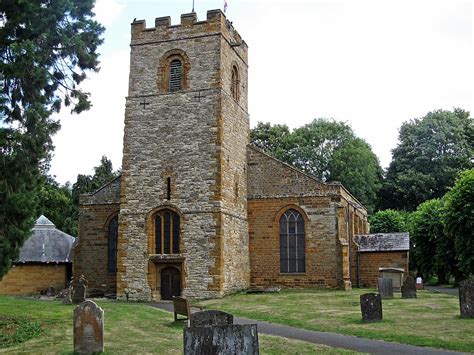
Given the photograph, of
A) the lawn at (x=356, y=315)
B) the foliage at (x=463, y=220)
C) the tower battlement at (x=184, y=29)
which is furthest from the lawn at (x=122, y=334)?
the foliage at (x=463, y=220)

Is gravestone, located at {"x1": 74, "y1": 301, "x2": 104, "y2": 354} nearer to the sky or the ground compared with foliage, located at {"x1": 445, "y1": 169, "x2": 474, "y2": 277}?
nearer to the ground

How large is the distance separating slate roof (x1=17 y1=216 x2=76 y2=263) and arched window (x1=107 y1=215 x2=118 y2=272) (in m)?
4.17

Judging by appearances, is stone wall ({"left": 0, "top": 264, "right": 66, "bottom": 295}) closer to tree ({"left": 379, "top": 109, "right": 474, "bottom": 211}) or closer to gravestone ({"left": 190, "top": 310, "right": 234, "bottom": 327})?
gravestone ({"left": 190, "top": 310, "right": 234, "bottom": 327})

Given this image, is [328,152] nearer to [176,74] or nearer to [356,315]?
[176,74]

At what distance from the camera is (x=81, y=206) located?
1353 inches

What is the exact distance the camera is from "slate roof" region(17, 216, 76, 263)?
35.6 m

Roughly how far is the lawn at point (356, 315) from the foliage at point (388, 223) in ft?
75.5

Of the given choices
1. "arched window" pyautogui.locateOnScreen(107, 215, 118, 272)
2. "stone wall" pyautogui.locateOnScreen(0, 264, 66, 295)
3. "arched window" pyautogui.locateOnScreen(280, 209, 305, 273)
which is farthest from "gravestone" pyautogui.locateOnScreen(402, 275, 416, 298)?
"stone wall" pyautogui.locateOnScreen(0, 264, 66, 295)

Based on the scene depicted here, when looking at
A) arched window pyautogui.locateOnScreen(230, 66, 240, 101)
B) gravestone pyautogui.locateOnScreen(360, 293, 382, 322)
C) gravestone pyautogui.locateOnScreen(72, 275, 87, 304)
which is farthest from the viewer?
arched window pyautogui.locateOnScreen(230, 66, 240, 101)

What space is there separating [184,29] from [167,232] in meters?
10.7

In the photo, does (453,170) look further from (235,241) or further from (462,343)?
(462,343)

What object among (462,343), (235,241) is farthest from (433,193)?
(462,343)

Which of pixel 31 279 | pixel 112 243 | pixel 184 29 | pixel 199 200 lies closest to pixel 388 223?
pixel 112 243

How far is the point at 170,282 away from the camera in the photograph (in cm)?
2981
